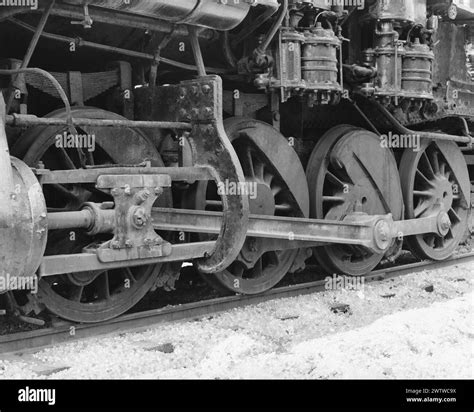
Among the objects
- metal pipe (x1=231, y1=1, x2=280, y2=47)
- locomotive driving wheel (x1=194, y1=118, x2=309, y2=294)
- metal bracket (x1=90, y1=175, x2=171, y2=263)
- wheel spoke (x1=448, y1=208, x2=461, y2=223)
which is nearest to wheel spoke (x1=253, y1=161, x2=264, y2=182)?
locomotive driving wheel (x1=194, y1=118, x2=309, y2=294)

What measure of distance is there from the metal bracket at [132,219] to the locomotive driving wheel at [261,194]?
1.04 metres

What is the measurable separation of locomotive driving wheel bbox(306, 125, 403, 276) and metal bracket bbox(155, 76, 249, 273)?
1839 millimetres

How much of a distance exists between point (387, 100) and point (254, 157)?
4.95 ft

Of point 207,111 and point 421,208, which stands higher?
point 207,111

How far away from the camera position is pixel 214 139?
222 inches

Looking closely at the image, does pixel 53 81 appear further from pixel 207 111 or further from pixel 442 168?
pixel 442 168

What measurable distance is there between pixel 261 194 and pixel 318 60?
122cm

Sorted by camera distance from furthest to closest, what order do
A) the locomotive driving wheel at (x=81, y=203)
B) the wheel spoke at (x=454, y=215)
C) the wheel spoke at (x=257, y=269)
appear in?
the wheel spoke at (x=454, y=215)
the wheel spoke at (x=257, y=269)
the locomotive driving wheel at (x=81, y=203)

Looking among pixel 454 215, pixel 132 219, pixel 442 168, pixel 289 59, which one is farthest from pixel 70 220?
pixel 454 215

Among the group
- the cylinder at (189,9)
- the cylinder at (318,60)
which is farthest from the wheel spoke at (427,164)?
the cylinder at (189,9)

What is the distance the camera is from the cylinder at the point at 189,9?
5.04 m

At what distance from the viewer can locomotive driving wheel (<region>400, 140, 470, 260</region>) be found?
27.5 feet

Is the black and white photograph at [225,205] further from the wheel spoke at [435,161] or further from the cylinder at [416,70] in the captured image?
the wheel spoke at [435,161]

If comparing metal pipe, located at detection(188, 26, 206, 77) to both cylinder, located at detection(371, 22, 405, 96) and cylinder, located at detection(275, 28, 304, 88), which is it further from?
cylinder, located at detection(371, 22, 405, 96)
